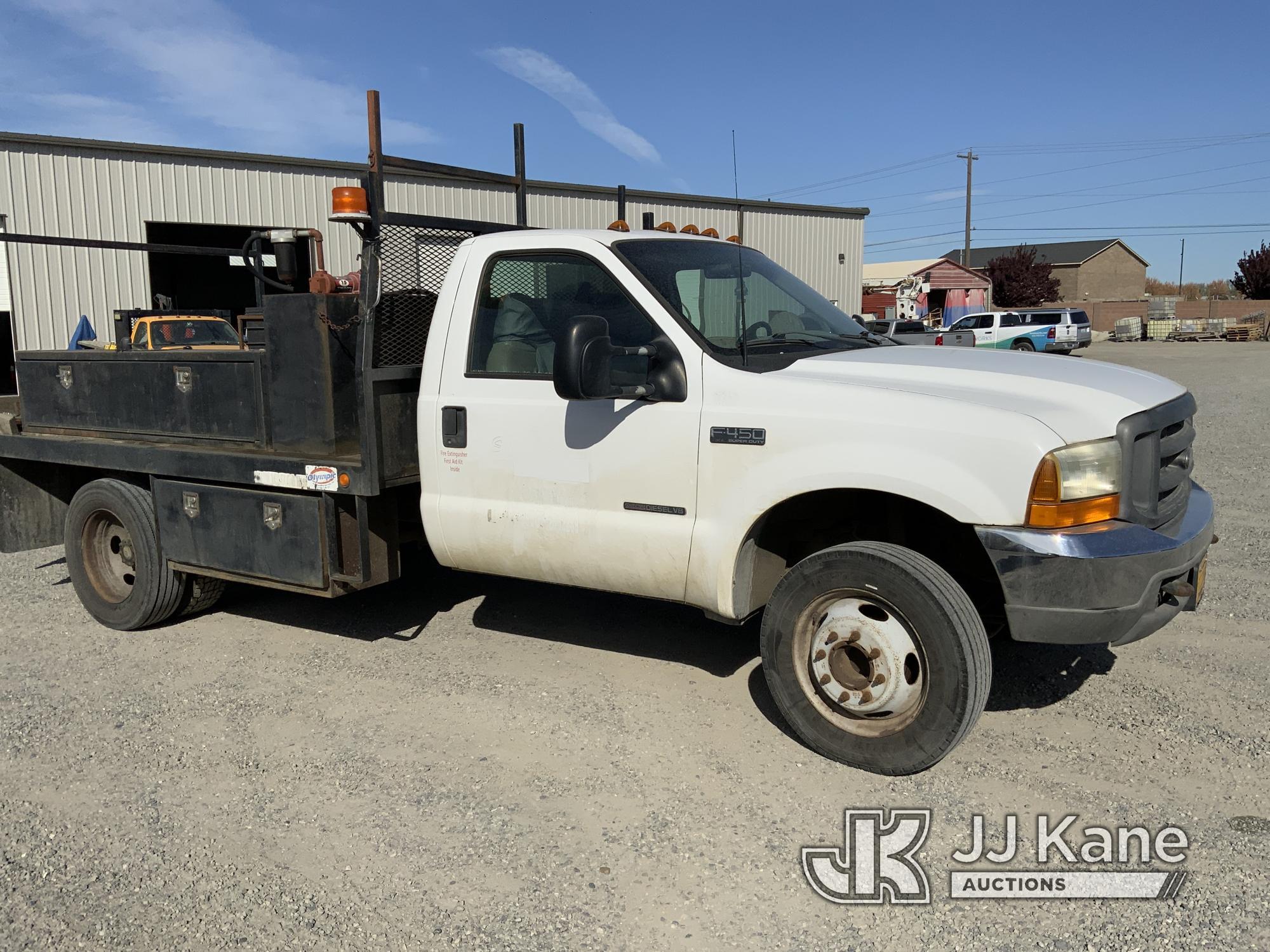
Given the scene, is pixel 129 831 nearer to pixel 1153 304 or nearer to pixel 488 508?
pixel 488 508

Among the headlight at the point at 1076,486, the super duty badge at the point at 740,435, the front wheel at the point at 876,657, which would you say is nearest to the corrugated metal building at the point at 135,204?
the super duty badge at the point at 740,435

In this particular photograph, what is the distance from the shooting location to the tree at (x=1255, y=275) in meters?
64.8

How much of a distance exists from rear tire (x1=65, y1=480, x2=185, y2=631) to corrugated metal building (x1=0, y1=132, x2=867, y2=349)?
38.2 feet

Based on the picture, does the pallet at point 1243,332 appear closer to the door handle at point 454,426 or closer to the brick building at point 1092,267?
the brick building at point 1092,267

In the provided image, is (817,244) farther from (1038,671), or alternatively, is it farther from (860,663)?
(860,663)

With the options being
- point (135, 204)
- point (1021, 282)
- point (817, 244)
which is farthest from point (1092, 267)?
point (135, 204)

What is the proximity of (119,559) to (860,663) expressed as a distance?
180 inches

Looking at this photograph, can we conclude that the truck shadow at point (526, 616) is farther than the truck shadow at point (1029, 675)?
Yes

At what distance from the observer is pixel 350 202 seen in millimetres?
4633

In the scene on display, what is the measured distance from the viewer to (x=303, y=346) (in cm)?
495

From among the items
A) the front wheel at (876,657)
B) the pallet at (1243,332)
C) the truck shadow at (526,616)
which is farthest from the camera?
the pallet at (1243,332)

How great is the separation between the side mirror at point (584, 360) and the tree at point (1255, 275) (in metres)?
72.9

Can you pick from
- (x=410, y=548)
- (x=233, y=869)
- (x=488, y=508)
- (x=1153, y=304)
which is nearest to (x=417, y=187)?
(x=410, y=548)

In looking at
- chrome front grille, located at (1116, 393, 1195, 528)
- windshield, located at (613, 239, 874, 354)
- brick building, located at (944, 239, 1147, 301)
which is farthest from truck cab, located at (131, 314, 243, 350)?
brick building, located at (944, 239, 1147, 301)
